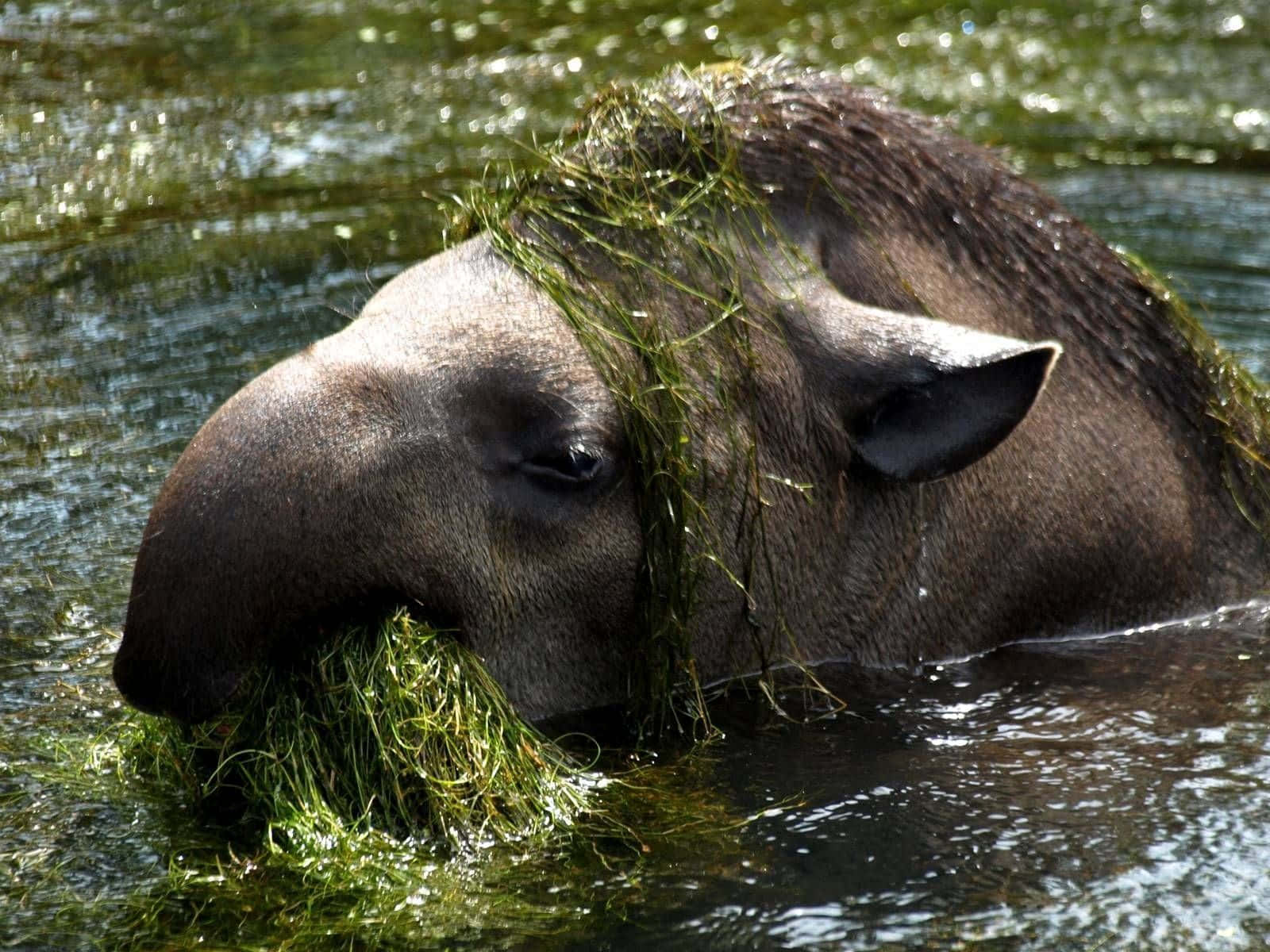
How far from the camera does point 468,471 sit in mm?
5602

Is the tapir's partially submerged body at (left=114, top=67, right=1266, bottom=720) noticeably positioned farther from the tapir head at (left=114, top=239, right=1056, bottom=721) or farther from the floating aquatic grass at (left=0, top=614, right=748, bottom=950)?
the floating aquatic grass at (left=0, top=614, right=748, bottom=950)

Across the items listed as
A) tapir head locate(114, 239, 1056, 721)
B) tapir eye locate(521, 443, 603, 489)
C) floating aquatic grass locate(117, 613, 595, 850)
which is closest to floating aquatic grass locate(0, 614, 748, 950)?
floating aquatic grass locate(117, 613, 595, 850)

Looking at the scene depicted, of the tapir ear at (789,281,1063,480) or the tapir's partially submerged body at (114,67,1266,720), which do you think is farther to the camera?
the tapir ear at (789,281,1063,480)

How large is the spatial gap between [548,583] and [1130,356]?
94.9 inches

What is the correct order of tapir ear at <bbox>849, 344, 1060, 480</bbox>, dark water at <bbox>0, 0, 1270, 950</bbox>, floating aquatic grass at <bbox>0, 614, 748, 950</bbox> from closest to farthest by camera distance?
floating aquatic grass at <bbox>0, 614, 748, 950</bbox> < dark water at <bbox>0, 0, 1270, 950</bbox> < tapir ear at <bbox>849, 344, 1060, 480</bbox>

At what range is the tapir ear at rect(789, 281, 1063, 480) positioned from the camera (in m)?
5.85

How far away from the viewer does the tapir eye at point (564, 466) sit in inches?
224

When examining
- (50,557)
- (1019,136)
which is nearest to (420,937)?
(50,557)

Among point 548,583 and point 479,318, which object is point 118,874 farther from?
point 479,318

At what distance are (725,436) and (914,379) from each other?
0.60m

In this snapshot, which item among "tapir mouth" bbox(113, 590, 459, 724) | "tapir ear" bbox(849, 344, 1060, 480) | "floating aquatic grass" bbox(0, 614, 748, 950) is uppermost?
"tapir ear" bbox(849, 344, 1060, 480)

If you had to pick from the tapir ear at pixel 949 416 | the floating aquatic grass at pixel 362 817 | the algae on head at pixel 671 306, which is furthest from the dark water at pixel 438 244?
the tapir ear at pixel 949 416

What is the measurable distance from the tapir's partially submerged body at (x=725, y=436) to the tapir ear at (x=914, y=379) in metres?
0.01

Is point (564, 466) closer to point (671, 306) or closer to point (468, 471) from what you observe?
point (468, 471)
